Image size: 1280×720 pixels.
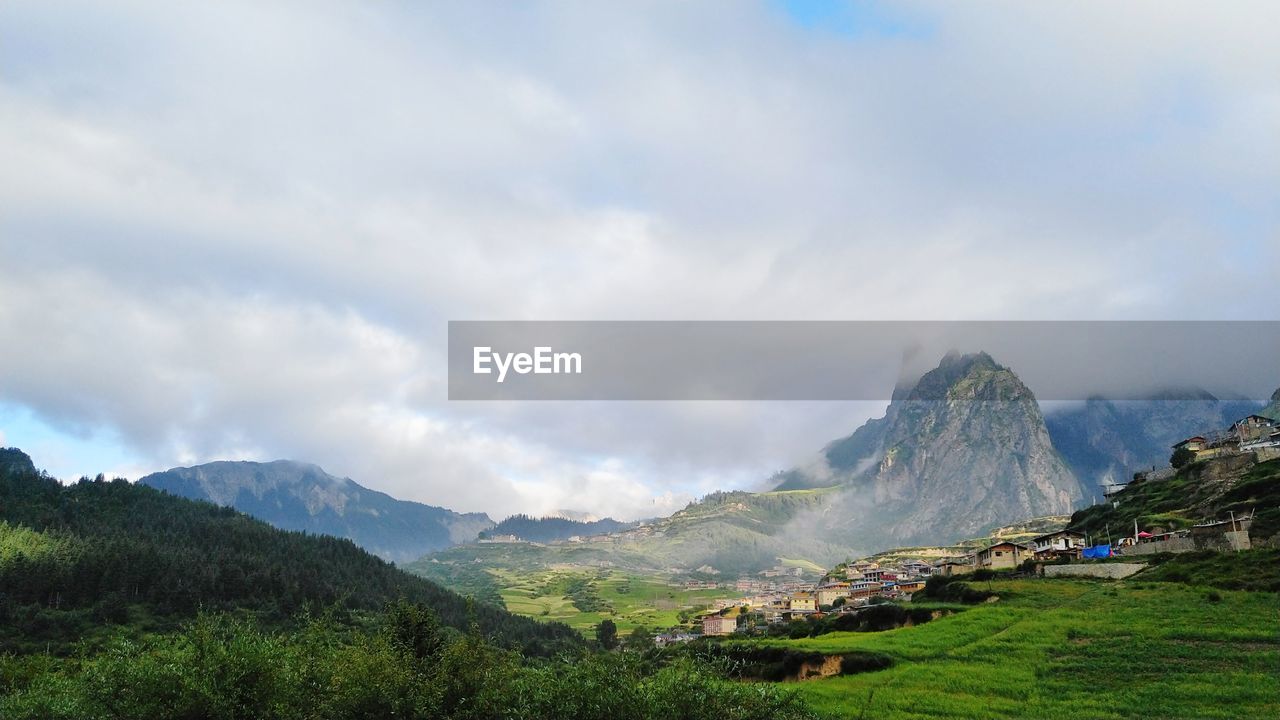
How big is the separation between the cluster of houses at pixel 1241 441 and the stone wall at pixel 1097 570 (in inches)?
2668

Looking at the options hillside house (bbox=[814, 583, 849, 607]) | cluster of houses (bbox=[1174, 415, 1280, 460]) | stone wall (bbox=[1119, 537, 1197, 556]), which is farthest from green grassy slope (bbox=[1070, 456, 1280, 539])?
hillside house (bbox=[814, 583, 849, 607])

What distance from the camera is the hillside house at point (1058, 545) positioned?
10050 cm

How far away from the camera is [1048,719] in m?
33.0

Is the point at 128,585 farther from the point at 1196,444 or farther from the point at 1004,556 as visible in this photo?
the point at 1196,444

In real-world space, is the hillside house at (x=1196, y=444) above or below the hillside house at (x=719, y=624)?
above

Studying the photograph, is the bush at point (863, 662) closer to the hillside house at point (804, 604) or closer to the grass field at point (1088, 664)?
the grass field at point (1088, 664)

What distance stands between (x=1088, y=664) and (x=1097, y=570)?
1781 inches

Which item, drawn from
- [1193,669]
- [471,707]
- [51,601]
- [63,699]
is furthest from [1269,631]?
[51,601]

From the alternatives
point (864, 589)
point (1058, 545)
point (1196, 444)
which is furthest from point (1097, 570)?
point (1196, 444)

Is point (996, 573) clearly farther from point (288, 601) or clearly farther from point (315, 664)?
point (288, 601)

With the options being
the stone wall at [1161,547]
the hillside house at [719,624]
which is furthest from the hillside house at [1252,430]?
the hillside house at [719,624]

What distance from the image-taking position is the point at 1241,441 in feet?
472

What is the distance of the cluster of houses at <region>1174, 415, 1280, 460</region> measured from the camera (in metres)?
134

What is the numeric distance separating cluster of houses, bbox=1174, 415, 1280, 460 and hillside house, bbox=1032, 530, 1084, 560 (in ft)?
122
